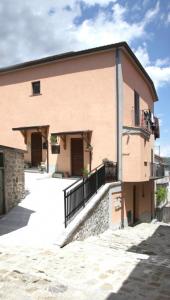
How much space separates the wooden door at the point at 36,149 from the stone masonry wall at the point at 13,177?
17.6 feet

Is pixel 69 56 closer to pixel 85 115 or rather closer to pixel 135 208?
pixel 85 115

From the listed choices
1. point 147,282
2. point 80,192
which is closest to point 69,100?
point 80,192

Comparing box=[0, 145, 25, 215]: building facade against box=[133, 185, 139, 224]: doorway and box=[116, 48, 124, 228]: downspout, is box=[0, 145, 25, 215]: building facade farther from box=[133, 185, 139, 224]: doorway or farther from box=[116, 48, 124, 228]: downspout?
box=[133, 185, 139, 224]: doorway

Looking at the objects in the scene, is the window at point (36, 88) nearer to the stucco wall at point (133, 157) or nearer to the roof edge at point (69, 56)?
the roof edge at point (69, 56)

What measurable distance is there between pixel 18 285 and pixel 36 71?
1356cm

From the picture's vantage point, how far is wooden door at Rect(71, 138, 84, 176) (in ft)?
52.3

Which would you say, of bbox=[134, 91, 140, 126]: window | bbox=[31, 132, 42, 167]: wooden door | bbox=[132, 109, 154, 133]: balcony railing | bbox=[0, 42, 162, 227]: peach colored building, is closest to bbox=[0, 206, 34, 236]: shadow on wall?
bbox=[0, 42, 162, 227]: peach colored building

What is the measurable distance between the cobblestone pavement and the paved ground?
723 mm

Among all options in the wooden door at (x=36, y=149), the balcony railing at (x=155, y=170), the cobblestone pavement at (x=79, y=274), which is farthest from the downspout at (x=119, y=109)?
the cobblestone pavement at (x=79, y=274)

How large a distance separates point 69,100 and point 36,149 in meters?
3.58

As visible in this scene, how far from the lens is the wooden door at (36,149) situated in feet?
56.5

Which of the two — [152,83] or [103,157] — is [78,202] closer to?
[103,157]

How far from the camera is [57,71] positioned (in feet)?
52.9

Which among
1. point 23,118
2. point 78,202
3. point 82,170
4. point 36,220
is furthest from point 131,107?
point 36,220
